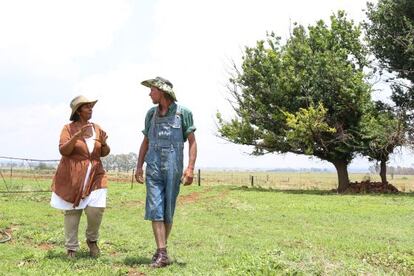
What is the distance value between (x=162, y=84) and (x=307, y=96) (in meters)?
23.2

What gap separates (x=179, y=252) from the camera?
7.91 meters

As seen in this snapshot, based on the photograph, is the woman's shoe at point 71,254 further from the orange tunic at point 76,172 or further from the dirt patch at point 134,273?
the dirt patch at point 134,273

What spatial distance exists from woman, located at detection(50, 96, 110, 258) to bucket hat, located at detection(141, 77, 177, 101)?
0.91 m

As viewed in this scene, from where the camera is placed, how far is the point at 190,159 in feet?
21.6

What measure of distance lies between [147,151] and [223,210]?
398 inches

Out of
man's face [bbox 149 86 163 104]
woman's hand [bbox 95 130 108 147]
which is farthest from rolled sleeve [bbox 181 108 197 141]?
woman's hand [bbox 95 130 108 147]

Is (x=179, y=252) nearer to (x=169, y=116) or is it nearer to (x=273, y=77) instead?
(x=169, y=116)

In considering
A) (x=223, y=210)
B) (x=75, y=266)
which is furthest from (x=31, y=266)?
(x=223, y=210)

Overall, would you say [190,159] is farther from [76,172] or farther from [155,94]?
[76,172]

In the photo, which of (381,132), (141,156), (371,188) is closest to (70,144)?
(141,156)

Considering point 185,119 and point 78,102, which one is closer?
point 185,119

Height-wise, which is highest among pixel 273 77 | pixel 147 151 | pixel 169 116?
pixel 273 77

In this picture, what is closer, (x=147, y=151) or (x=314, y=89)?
(x=147, y=151)

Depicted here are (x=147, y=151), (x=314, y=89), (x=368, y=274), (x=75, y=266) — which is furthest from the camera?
(x=314, y=89)
